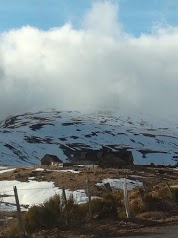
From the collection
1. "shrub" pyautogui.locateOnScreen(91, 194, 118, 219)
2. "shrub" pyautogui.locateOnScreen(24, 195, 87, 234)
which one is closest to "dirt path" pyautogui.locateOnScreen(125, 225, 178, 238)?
"shrub" pyautogui.locateOnScreen(91, 194, 118, 219)

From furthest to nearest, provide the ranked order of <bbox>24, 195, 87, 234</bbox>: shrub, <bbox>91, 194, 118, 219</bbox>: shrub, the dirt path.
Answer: <bbox>91, 194, 118, 219</bbox>: shrub < <bbox>24, 195, 87, 234</bbox>: shrub < the dirt path

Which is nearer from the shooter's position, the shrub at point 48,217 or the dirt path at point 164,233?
the dirt path at point 164,233

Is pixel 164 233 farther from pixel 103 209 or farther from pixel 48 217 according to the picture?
pixel 103 209

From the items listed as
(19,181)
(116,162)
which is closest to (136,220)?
(19,181)

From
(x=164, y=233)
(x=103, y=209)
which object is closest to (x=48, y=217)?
(x=103, y=209)

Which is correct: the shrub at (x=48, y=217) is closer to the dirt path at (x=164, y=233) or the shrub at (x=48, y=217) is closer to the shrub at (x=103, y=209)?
the shrub at (x=103, y=209)

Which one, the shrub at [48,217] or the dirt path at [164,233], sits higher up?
the shrub at [48,217]

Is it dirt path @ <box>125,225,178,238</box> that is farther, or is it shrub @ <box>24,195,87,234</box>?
shrub @ <box>24,195,87,234</box>

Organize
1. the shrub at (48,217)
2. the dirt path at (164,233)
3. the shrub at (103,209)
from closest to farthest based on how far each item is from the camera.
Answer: the dirt path at (164,233), the shrub at (48,217), the shrub at (103,209)

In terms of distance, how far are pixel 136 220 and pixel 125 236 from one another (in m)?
3.35

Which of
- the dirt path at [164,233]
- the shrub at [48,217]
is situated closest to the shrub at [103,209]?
the shrub at [48,217]

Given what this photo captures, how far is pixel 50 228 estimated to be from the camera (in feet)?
59.1

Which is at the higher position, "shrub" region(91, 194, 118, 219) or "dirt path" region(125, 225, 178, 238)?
"shrub" region(91, 194, 118, 219)

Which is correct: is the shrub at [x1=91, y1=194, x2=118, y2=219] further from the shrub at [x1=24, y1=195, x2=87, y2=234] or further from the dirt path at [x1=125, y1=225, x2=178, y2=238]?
the dirt path at [x1=125, y1=225, x2=178, y2=238]
